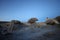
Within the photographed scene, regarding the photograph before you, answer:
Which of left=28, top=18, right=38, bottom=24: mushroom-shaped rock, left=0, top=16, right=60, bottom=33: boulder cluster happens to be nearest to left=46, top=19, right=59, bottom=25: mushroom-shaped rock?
left=0, top=16, right=60, bottom=33: boulder cluster

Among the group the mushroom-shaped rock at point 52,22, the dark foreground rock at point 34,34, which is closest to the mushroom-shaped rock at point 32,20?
the dark foreground rock at point 34,34

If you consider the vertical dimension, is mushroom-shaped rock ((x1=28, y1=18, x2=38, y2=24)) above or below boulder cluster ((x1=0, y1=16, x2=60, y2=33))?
above

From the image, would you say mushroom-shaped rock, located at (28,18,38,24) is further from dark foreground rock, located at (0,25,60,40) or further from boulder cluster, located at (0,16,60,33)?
dark foreground rock, located at (0,25,60,40)

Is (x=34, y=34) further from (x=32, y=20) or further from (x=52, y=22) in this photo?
(x=52, y=22)

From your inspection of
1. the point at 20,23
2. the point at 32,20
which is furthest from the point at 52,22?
the point at 20,23

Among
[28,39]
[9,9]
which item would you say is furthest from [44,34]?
[9,9]

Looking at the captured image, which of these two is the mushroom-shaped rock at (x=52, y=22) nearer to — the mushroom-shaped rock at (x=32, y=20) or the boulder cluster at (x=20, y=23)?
the boulder cluster at (x=20, y=23)

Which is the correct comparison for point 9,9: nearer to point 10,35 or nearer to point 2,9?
point 2,9

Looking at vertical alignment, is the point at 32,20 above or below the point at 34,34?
above

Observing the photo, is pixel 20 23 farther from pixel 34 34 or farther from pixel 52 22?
pixel 52 22

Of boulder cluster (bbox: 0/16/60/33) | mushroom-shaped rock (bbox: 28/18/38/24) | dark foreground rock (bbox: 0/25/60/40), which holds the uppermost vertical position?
mushroom-shaped rock (bbox: 28/18/38/24)

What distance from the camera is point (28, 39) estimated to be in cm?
171

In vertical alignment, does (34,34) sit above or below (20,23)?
below

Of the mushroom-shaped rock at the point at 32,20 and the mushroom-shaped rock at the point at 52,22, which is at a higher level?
Result: the mushroom-shaped rock at the point at 32,20
